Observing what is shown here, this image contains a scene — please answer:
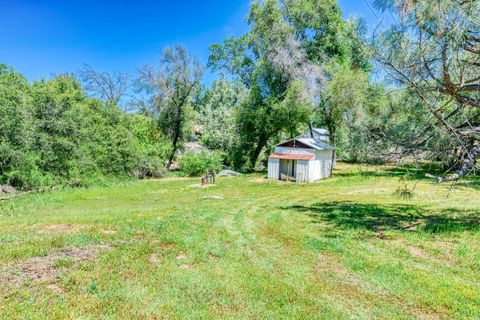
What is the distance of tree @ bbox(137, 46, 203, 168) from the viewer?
24.1m

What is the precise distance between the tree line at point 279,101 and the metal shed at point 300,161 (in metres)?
1.91

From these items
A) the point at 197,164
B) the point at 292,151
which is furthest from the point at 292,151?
the point at 197,164

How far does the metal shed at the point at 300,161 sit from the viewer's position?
18688 mm

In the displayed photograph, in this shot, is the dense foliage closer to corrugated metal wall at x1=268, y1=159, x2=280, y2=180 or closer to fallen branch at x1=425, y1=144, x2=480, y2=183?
corrugated metal wall at x1=268, y1=159, x2=280, y2=180

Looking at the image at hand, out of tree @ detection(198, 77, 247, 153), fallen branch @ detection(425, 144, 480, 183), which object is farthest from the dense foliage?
fallen branch @ detection(425, 144, 480, 183)

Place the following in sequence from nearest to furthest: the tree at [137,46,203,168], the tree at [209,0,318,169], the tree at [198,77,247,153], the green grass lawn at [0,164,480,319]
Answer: the green grass lawn at [0,164,480,319], the tree at [209,0,318,169], the tree at [137,46,203,168], the tree at [198,77,247,153]

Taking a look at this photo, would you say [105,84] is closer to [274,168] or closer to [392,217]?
[274,168]

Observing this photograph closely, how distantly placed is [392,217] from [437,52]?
433cm

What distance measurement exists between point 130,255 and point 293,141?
52.3 feet

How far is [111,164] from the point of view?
19.2 m

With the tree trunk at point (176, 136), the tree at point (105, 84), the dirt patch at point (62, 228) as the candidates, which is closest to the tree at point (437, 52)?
the dirt patch at point (62, 228)

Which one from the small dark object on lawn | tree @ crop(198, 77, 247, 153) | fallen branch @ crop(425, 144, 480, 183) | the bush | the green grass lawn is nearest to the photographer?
the green grass lawn

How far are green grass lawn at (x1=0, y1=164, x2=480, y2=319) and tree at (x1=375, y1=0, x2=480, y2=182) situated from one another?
1927mm

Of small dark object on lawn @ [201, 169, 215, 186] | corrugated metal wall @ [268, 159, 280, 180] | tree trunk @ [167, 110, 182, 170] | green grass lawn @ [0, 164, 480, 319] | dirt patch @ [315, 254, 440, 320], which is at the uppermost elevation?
tree trunk @ [167, 110, 182, 170]
